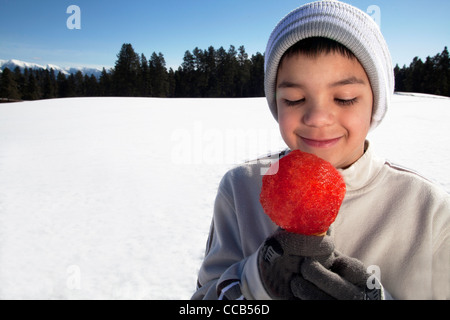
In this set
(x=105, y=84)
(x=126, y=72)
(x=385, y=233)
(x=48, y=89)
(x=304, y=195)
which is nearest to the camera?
(x=304, y=195)

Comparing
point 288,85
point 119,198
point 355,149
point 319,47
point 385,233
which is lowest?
point 119,198

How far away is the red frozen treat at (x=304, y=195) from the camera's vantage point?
0.70 meters

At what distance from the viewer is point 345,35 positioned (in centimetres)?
113

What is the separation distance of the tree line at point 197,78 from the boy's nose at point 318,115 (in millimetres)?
44459

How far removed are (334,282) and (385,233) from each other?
22.2 inches

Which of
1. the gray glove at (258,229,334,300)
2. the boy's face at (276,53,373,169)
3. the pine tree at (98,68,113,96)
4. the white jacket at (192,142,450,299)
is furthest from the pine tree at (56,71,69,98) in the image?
the gray glove at (258,229,334,300)

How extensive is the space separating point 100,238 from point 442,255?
10.5 feet

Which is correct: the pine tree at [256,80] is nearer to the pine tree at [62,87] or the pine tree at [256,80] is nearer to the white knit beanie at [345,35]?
the pine tree at [62,87]

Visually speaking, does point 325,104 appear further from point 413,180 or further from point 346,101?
point 413,180

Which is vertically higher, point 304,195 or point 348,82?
point 348,82

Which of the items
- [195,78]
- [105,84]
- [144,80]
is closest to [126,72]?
[144,80]

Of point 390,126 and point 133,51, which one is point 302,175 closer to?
point 390,126

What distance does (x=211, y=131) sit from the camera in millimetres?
10211

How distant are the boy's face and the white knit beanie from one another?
0.14 ft
